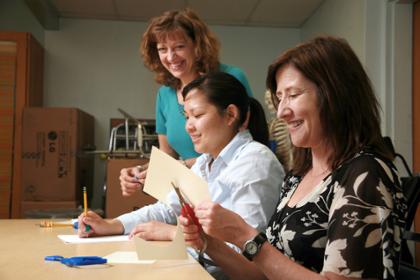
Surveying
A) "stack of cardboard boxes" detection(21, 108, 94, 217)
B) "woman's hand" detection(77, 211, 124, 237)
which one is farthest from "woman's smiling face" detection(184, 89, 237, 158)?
"stack of cardboard boxes" detection(21, 108, 94, 217)

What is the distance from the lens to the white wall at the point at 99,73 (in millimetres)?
4582

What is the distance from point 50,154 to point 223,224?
327cm

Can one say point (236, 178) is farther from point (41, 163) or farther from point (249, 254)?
point (41, 163)

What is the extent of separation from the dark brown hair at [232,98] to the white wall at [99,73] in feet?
10.3

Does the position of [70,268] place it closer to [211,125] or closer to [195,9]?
[211,125]

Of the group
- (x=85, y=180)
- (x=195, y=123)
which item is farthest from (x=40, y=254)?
(x=85, y=180)

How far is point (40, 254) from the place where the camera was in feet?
3.60

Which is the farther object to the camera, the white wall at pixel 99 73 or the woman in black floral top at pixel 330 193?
the white wall at pixel 99 73

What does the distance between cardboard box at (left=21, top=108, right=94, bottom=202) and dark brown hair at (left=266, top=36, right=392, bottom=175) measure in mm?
3215

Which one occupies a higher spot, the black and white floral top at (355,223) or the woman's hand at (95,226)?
the black and white floral top at (355,223)

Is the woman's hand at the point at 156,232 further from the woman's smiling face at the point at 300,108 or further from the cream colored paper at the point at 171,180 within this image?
the woman's smiling face at the point at 300,108

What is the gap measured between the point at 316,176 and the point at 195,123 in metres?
0.54

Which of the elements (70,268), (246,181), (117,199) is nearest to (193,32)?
(246,181)

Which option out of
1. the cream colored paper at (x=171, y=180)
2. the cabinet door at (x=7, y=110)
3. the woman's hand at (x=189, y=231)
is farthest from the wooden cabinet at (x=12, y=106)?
the woman's hand at (x=189, y=231)
